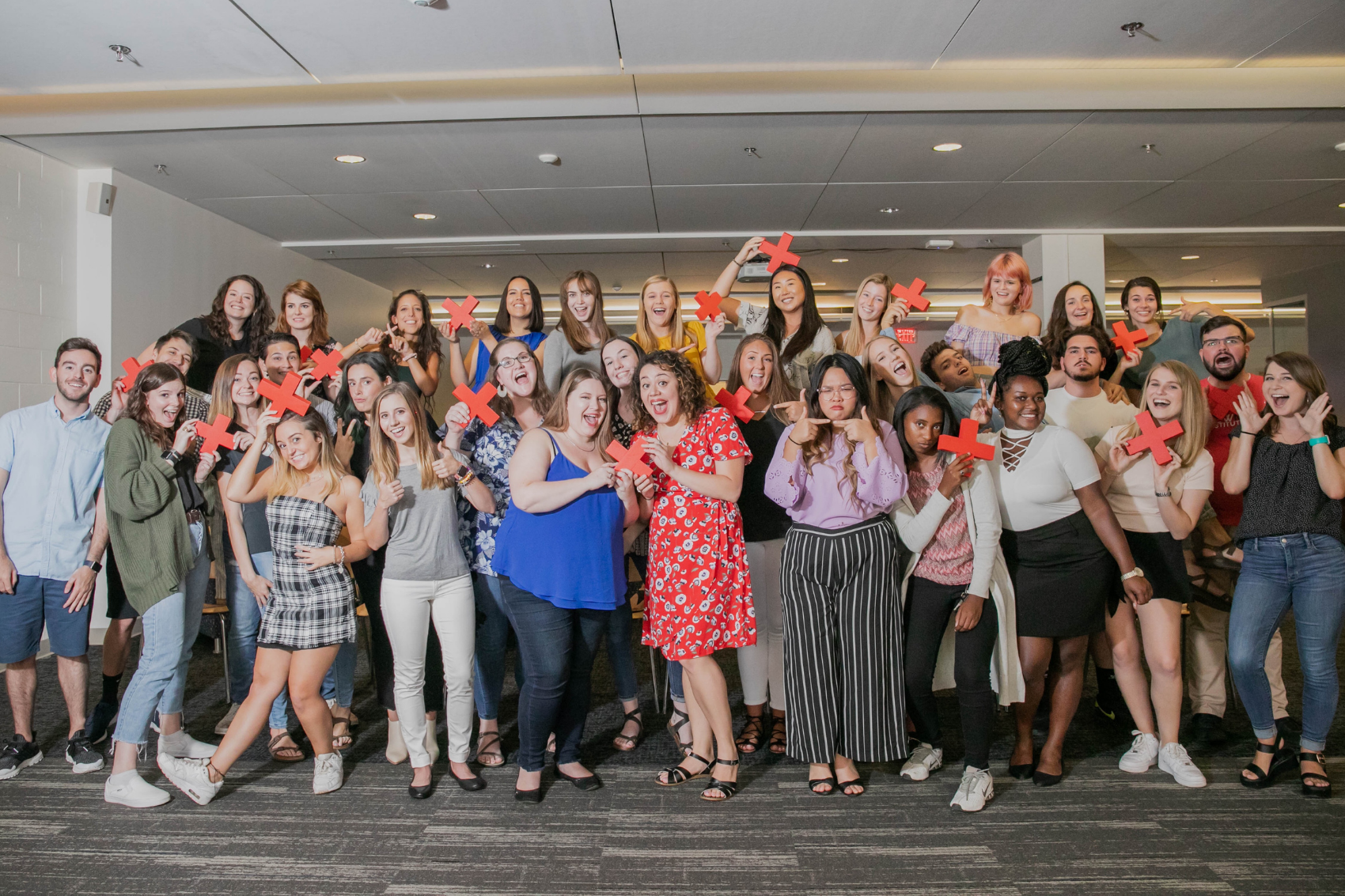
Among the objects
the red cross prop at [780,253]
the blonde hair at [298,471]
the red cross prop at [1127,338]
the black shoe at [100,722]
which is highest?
the red cross prop at [780,253]

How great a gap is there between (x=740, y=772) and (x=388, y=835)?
1.10m

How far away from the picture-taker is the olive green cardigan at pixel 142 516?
2.70 metres

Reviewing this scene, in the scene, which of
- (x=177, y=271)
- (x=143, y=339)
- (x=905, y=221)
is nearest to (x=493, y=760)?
(x=143, y=339)

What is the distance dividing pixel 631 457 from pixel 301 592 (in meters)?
1.11

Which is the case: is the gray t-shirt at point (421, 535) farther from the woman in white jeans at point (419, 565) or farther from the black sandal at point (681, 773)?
the black sandal at point (681, 773)

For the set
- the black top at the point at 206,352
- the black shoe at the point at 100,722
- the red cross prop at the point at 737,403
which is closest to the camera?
the red cross prop at the point at 737,403

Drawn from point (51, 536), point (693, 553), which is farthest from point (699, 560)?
point (51, 536)

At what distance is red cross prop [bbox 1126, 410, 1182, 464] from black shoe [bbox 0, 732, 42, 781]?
3777mm

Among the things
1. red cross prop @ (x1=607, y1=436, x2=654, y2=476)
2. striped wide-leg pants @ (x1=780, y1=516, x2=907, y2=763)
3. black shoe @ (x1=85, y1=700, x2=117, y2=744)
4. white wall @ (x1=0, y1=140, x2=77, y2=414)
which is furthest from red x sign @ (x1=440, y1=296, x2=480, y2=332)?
white wall @ (x1=0, y1=140, x2=77, y2=414)

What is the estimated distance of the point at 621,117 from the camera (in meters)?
4.30

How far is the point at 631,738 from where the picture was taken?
3.10m

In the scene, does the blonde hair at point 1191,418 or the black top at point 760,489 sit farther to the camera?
the black top at point 760,489

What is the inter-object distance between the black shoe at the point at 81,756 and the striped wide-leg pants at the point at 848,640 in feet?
7.70

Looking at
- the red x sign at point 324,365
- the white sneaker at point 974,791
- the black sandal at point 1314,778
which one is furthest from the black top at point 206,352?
the black sandal at point 1314,778
